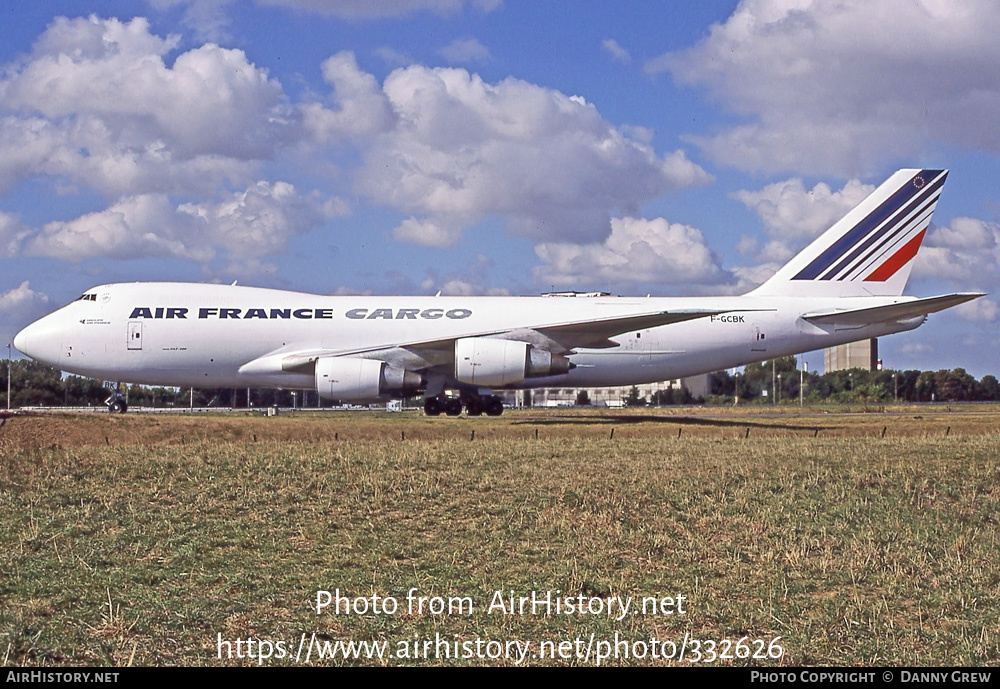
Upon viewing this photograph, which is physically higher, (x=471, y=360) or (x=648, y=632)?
(x=471, y=360)

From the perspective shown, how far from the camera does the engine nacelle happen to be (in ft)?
94.5

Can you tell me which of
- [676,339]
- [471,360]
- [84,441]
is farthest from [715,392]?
[84,441]

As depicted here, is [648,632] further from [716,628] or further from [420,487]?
[420,487]

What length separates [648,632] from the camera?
25.8ft

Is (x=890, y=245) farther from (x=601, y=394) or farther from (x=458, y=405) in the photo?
(x=601, y=394)

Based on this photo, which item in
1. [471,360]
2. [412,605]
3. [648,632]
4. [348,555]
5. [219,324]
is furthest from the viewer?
[219,324]

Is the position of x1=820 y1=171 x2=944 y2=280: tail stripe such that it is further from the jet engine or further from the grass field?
the grass field

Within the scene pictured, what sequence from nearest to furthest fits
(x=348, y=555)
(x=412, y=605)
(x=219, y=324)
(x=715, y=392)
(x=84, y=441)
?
(x=412, y=605) < (x=348, y=555) < (x=84, y=441) < (x=219, y=324) < (x=715, y=392)

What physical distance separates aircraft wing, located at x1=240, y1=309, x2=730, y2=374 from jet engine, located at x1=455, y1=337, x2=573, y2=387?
618 mm

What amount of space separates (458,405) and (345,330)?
14.8 ft

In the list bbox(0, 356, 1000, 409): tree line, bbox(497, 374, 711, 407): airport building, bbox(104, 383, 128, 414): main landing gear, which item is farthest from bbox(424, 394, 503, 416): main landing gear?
bbox(497, 374, 711, 407): airport building

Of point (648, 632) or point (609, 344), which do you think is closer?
point (648, 632)

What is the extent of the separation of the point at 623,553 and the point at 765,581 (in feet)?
5.31

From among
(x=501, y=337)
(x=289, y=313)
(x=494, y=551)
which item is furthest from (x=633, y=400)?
(x=494, y=551)
